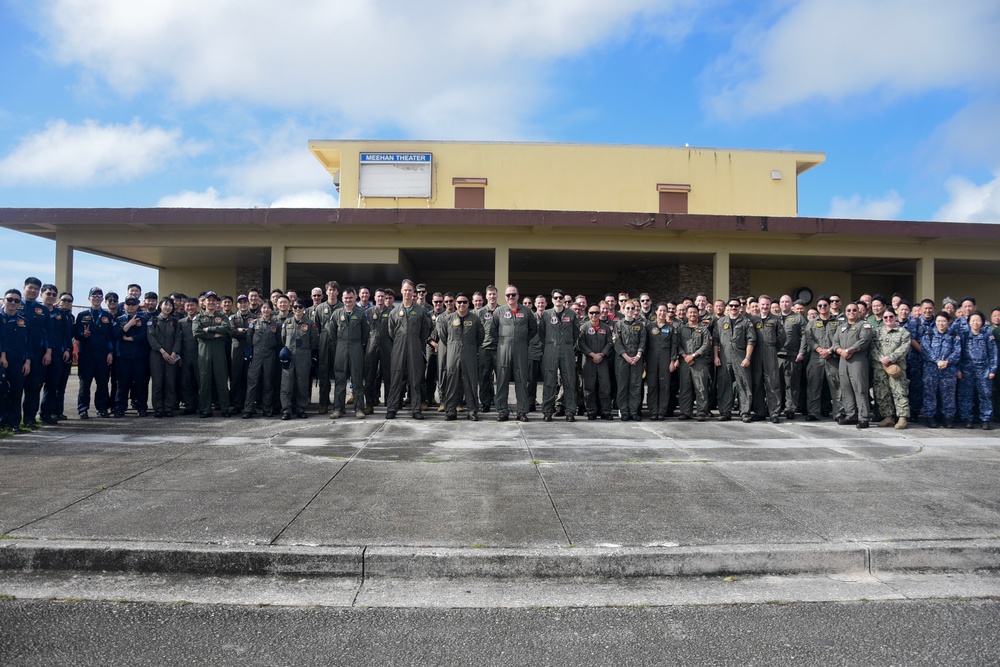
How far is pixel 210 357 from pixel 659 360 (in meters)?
6.62

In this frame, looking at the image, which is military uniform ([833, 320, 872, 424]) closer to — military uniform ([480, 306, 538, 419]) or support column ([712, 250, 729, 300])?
military uniform ([480, 306, 538, 419])

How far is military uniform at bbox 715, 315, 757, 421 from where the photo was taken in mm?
8945

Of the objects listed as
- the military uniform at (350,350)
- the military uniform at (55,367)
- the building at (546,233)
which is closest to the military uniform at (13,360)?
the military uniform at (55,367)

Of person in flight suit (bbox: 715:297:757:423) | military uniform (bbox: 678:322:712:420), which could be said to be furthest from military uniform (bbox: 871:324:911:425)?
military uniform (bbox: 678:322:712:420)

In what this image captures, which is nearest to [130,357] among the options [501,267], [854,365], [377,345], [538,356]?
[377,345]

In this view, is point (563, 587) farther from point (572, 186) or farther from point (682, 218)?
point (572, 186)

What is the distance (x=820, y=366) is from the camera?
910 cm

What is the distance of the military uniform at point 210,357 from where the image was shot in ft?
29.0

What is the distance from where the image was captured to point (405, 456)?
6.40m

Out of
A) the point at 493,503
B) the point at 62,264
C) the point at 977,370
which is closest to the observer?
the point at 493,503

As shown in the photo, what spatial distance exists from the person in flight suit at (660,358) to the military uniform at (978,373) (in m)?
3.98

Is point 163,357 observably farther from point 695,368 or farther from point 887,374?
point 887,374

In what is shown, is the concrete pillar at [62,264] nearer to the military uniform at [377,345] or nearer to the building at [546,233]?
the building at [546,233]

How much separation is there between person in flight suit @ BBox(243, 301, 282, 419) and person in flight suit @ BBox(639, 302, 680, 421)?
18.0ft
